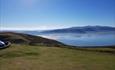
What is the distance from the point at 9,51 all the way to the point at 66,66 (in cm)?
807

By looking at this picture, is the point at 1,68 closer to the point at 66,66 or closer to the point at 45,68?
the point at 45,68

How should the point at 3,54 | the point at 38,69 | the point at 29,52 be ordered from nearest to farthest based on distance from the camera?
the point at 38,69, the point at 3,54, the point at 29,52

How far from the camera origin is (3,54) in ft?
66.2

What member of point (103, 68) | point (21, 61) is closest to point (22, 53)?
point (21, 61)

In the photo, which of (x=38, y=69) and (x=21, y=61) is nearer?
(x=38, y=69)

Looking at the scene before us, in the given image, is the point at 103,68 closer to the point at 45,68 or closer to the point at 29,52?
the point at 45,68

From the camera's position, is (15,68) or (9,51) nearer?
(15,68)

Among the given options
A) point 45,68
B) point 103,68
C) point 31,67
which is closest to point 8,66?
point 31,67

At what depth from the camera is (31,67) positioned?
15492 mm

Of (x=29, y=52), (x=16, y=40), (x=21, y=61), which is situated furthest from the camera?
(x=16, y=40)

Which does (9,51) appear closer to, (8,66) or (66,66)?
(8,66)

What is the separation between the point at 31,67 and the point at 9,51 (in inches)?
266

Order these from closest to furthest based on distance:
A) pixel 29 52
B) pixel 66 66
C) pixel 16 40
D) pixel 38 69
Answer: pixel 38 69, pixel 66 66, pixel 29 52, pixel 16 40

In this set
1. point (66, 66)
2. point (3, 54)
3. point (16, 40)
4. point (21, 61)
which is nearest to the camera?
point (66, 66)
